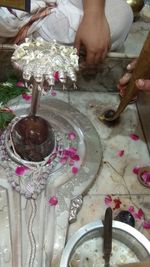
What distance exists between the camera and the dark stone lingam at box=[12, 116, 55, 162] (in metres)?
1.10

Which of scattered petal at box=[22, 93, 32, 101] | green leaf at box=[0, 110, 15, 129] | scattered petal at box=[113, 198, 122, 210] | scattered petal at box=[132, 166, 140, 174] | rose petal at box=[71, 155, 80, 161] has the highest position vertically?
scattered petal at box=[22, 93, 32, 101]

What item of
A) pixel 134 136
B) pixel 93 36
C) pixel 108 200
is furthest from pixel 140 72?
pixel 108 200

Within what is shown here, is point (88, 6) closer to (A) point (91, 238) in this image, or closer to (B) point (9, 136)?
(B) point (9, 136)

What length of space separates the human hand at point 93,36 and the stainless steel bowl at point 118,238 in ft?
2.01

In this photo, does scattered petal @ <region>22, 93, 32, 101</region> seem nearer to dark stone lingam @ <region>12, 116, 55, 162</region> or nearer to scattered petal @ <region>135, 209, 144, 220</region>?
dark stone lingam @ <region>12, 116, 55, 162</region>

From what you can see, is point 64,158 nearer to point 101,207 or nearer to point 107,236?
point 101,207

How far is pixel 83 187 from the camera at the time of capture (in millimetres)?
1169

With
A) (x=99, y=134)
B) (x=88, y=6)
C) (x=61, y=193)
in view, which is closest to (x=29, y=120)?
(x=61, y=193)

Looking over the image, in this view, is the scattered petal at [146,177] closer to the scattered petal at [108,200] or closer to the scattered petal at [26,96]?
the scattered petal at [108,200]

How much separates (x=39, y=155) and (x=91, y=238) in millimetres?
319

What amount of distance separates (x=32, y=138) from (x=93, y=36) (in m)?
0.42

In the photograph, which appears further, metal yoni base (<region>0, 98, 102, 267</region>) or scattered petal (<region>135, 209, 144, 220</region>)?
scattered petal (<region>135, 209, 144, 220</region>)

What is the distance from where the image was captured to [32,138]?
3.64 feet

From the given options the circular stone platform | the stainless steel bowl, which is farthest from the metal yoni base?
the stainless steel bowl
